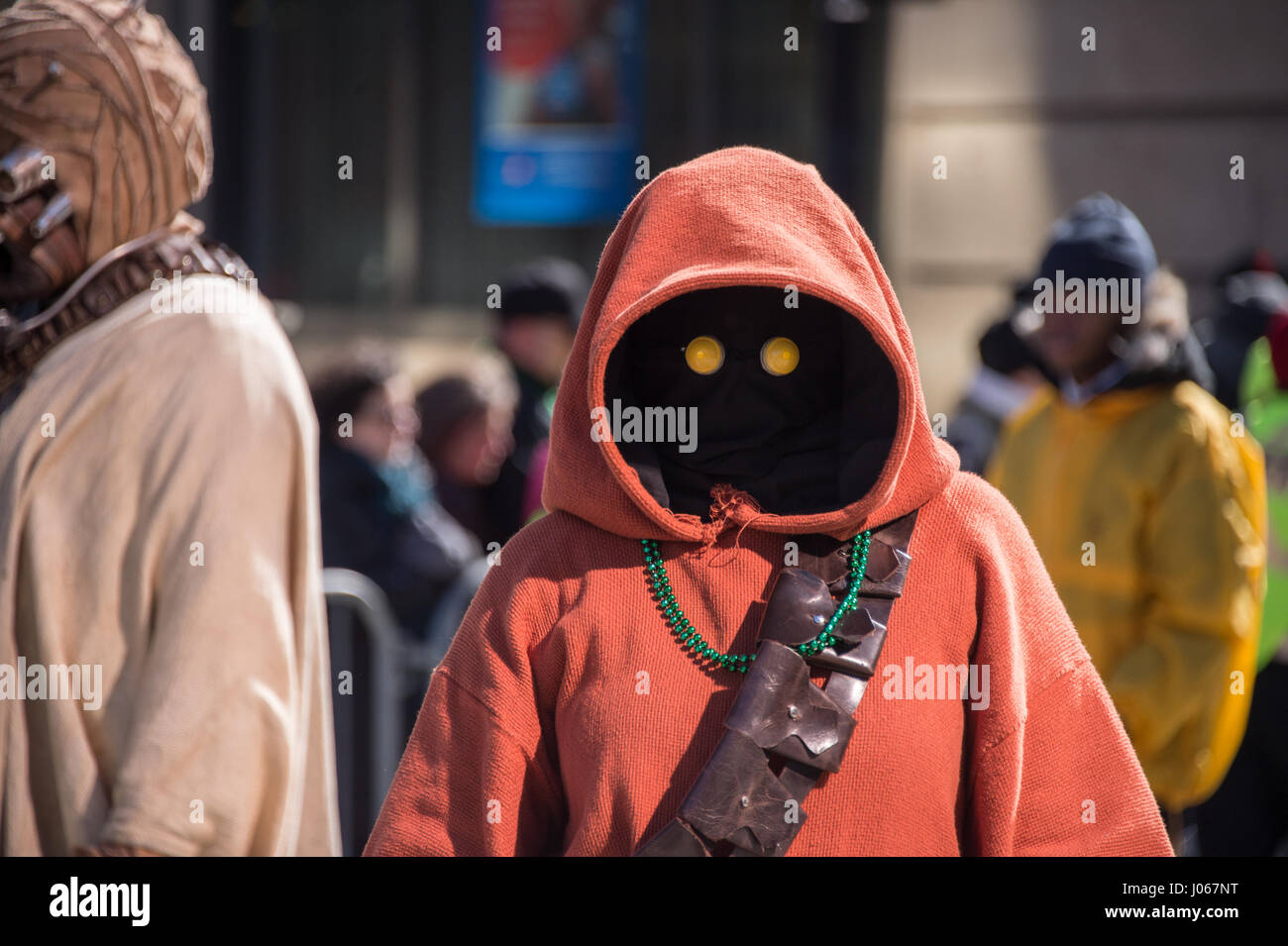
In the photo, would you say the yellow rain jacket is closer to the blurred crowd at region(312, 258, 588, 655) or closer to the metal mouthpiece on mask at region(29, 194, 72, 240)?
the blurred crowd at region(312, 258, 588, 655)

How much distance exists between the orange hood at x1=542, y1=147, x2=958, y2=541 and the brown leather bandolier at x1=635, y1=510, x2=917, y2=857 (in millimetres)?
114

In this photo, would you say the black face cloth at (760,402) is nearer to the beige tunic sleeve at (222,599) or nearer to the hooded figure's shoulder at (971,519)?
the hooded figure's shoulder at (971,519)

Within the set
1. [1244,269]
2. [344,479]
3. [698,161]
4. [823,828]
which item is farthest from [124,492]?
[1244,269]

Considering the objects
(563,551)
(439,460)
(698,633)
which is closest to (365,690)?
(439,460)

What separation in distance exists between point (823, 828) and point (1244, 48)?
7618 millimetres

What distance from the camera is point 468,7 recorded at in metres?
9.91

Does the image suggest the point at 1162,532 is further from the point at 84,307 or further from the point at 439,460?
the point at 439,460

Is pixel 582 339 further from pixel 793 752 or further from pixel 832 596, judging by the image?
pixel 793 752

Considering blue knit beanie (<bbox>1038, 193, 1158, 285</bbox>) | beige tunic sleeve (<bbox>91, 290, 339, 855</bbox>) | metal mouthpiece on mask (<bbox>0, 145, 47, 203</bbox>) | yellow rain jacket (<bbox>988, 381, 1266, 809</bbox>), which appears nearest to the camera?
beige tunic sleeve (<bbox>91, 290, 339, 855</bbox>)

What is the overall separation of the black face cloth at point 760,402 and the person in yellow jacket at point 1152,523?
205 centimetres

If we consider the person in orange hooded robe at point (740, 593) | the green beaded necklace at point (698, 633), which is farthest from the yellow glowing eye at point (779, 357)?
the green beaded necklace at point (698, 633)

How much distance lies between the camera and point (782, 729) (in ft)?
6.26

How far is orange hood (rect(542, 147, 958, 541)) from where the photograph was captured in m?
1.99

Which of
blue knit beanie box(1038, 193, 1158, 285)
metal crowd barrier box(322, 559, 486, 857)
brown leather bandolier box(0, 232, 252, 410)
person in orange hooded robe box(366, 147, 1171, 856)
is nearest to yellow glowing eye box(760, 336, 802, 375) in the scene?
person in orange hooded robe box(366, 147, 1171, 856)
